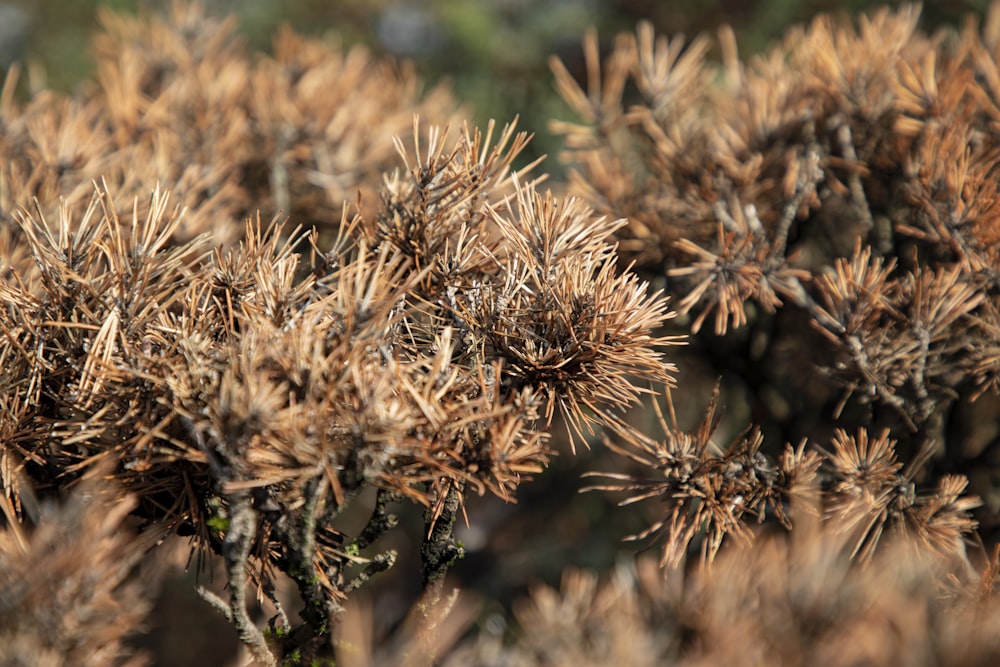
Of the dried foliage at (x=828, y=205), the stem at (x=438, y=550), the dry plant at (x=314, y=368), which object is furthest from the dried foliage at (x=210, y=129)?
Answer: the stem at (x=438, y=550)

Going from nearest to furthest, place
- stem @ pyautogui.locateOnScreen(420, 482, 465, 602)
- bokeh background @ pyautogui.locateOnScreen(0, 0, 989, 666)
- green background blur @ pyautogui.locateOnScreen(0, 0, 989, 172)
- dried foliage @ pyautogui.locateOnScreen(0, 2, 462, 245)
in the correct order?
stem @ pyautogui.locateOnScreen(420, 482, 465, 602), dried foliage @ pyautogui.locateOnScreen(0, 2, 462, 245), bokeh background @ pyautogui.locateOnScreen(0, 0, 989, 666), green background blur @ pyautogui.locateOnScreen(0, 0, 989, 172)

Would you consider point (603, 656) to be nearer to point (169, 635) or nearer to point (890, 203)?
point (890, 203)

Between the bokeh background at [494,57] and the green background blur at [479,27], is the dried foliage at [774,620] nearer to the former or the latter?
the bokeh background at [494,57]

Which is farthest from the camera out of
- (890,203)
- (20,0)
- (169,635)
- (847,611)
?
(20,0)

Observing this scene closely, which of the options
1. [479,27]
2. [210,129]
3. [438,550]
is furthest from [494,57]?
[438,550]

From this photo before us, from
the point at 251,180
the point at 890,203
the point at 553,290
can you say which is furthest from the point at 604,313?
the point at 251,180

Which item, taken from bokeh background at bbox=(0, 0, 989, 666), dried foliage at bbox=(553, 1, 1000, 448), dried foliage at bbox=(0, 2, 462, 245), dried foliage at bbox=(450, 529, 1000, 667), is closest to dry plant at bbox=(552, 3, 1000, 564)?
dried foliage at bbox=(553, 1, 1000, 448)

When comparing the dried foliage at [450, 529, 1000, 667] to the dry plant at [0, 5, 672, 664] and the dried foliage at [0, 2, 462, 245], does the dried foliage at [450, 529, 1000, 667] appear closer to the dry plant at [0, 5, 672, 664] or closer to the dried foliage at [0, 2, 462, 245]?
the dry plant at [0, 5, 672, 664]

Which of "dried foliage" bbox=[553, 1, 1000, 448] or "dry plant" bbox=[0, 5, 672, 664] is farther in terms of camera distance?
"dried foliage" bbox=[553, 1, 1000, 448]
